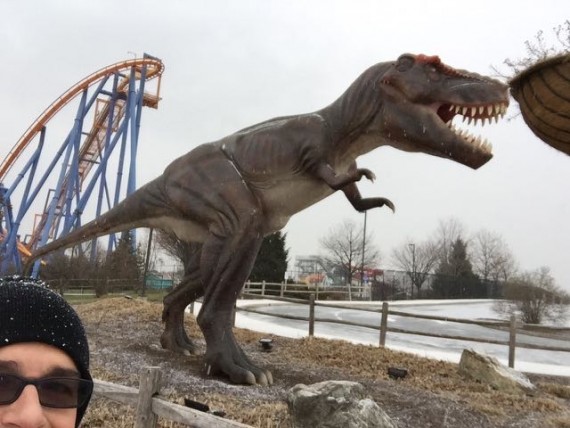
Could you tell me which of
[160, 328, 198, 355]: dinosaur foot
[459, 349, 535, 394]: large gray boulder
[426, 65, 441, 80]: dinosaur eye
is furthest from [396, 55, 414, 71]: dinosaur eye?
[160, 328, 198, 355]: dinosaur foot

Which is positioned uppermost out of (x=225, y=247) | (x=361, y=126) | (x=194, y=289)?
(x=361, y=126)

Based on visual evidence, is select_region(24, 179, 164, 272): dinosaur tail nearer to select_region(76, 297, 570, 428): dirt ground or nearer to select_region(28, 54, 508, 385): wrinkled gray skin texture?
select_region(28, 54, 508, 385): wrinkled gray skin texture

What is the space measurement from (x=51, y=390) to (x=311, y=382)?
427 centimetres

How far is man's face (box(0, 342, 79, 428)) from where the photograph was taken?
0.71 m

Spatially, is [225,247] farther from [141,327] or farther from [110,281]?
[110,281]

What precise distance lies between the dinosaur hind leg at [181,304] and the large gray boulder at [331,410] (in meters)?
2.41

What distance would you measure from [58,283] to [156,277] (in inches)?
319

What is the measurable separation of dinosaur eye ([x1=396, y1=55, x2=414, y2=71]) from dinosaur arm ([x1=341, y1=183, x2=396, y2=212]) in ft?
3.59

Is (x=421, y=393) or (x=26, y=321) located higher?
(x=26, y=321)

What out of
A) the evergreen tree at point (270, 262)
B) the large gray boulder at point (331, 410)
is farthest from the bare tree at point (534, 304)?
the large gray boulder at point (331, 410)

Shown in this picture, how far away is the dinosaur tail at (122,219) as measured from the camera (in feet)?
17.7

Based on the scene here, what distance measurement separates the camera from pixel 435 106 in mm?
4215

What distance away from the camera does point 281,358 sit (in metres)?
6.26

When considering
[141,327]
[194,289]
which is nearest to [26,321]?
[194,289]
